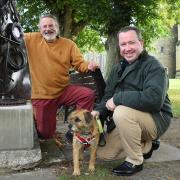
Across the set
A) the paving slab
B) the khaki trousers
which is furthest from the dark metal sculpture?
the paving slab

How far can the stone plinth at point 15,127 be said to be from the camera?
526 cm

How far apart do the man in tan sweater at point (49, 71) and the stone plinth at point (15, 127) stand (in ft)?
3.11

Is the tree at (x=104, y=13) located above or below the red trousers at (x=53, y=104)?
above

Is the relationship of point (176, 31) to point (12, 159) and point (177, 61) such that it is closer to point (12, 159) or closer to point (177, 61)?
point (177, 61)

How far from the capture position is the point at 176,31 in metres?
65.2

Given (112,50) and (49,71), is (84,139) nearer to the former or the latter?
(49,71)

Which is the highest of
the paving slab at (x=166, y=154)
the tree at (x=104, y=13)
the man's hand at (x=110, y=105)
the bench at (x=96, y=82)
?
the tree at (x=104, y=13)

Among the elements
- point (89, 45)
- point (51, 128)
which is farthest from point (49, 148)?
point (89, 45)

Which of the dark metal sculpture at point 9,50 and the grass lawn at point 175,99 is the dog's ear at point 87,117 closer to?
the dark metal sculpture at point 9,50

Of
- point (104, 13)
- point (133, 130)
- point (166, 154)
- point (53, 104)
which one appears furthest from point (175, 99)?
point (133, 130)

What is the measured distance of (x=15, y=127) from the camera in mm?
5281

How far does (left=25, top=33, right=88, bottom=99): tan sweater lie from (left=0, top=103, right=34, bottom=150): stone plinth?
0.97m

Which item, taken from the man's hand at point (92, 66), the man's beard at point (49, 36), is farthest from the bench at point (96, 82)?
the man's beard at point (49, 36)

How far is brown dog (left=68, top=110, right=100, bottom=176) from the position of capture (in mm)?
4984
